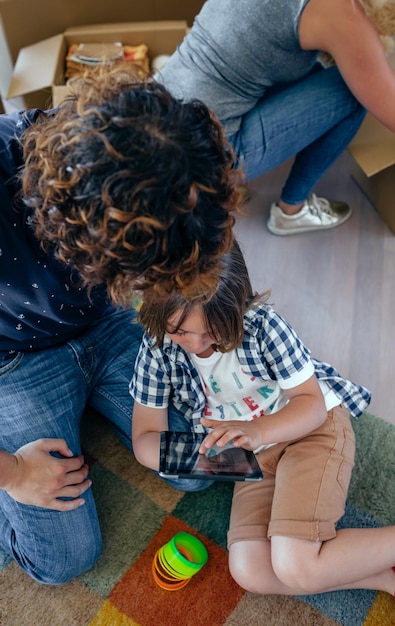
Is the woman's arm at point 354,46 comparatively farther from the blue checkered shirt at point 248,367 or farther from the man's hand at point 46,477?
the man's hand at point 46,477

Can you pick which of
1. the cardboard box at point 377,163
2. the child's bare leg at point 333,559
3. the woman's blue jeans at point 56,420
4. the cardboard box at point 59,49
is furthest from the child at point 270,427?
the cardboard box at point 59,49

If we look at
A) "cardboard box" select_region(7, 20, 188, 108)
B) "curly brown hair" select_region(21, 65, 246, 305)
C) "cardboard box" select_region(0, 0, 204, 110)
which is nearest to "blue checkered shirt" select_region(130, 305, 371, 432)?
"curly brown hair" select_region(21, 65, 246, 305)

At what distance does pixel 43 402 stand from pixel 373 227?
939 mm

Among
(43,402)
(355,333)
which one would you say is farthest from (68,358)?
(355,333)

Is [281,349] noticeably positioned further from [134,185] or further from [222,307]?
[134,185]

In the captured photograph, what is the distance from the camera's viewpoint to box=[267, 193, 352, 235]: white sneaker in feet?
4.66

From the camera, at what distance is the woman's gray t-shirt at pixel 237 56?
3.41 feet

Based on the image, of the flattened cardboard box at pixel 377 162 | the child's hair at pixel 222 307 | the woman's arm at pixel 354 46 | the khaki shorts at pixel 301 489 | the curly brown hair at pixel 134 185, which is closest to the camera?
the curly brown hair at pixel 134 185

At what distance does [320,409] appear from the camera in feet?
2.80

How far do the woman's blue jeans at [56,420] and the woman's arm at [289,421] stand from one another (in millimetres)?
177

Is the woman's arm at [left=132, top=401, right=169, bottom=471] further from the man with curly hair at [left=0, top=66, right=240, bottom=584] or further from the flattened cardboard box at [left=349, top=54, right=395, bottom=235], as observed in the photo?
the flattened cardboard box at [left=349, top=54, right=395, bottom=235]

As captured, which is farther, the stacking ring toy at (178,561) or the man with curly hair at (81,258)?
the stacking ring toy at (178,561)

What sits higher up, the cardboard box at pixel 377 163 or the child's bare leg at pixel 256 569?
the cardboard box at pixel 377 163

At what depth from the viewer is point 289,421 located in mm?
836
